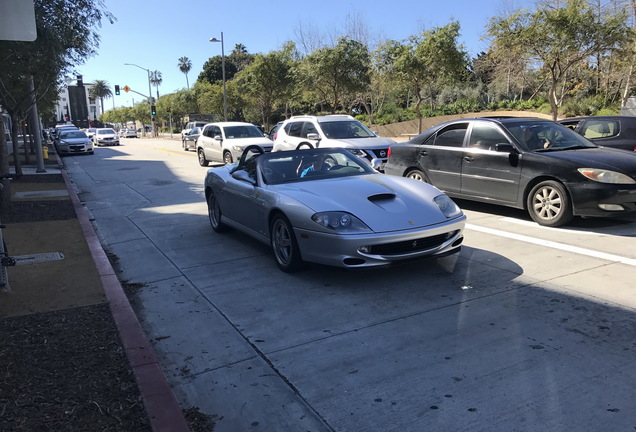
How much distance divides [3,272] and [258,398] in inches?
132

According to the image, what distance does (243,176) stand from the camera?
666 cm

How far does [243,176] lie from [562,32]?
47.7 feet

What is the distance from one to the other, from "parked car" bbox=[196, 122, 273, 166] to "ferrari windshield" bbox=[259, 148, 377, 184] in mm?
9911

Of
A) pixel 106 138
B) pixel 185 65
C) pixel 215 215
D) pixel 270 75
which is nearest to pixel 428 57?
pixel 270 75

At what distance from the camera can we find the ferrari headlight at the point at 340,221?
4.90 metres

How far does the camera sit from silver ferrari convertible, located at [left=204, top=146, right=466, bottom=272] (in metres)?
4.89

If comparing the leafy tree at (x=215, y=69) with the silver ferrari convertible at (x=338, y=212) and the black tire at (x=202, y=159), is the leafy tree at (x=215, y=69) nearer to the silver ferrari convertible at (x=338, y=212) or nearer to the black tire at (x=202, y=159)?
the black tire at (x=202, y=159)

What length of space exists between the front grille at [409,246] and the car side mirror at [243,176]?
82.8 inches

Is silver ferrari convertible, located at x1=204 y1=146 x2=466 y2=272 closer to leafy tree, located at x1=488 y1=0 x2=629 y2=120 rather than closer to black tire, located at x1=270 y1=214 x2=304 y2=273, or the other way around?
black tire, located at x1=270 y1=214 x2=304 y2=273

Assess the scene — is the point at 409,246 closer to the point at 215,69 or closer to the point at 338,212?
the point at 338,212

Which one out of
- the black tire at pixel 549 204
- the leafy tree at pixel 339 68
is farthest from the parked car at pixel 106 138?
the black tire at pixel 549 204

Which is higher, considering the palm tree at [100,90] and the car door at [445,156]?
the palm tree at [100,90]

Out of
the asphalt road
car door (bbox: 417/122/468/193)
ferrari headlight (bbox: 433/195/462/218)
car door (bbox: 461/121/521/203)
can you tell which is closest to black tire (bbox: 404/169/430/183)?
car door (bbox: 417/122/468/193)

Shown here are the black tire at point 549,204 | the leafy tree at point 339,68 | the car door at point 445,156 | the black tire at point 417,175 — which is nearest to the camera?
the black tire at point 549,204
